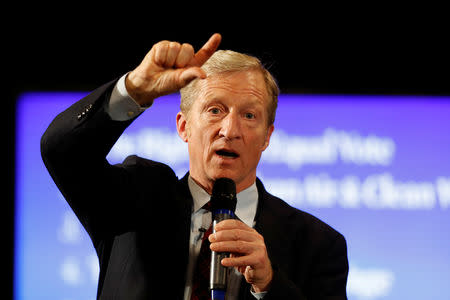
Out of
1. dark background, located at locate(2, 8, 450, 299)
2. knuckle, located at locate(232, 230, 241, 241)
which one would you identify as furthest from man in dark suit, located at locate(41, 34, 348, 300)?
dark background, located at locate(2, 8, 450, 299)

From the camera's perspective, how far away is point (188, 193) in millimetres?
1913

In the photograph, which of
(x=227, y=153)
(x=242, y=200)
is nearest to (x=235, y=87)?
(x=227, y=153)

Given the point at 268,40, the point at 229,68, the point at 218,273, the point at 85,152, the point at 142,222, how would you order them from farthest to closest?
the point at 268,40 < the point at 229,68 < the point at 142,222 < the point at 85,152 < the point at 218,273

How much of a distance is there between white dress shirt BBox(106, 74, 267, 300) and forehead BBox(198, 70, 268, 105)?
0.29m

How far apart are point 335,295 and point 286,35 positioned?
2.14 m

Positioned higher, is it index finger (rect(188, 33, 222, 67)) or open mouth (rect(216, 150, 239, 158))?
index finger (rect(188, 33, 222, 67))

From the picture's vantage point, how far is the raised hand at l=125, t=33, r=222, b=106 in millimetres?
1480

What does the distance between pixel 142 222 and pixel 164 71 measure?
49 cm

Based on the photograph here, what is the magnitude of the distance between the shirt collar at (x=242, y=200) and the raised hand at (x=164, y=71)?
17.8 inches

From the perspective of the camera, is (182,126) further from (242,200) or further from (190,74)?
(190,74)

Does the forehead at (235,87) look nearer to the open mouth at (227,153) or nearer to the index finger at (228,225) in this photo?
the open mouth at (227,153)

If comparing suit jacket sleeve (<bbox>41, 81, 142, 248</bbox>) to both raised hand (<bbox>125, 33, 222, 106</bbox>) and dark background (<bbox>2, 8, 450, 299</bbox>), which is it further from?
dark background (<bbox>2, 8, 450, 299</bbox>)

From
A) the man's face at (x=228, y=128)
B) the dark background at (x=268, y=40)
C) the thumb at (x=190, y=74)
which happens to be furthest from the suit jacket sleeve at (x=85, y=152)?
the dark background at (x=268, y=40)

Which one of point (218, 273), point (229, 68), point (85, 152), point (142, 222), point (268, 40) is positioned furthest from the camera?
point (268, 40)
